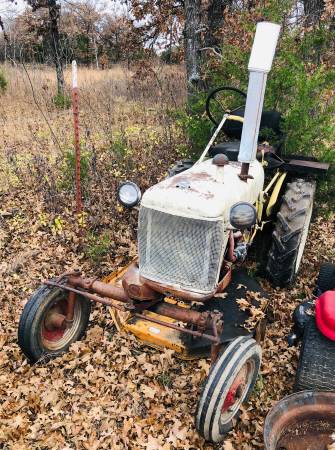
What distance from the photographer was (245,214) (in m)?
2.70

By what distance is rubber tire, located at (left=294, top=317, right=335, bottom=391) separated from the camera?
2844mm

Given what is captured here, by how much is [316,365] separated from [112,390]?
158 cm

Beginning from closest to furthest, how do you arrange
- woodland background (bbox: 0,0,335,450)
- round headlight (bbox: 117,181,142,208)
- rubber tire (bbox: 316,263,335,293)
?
woodland background (bbox: 0,0,335,450)
round headlight (bbox: 117,181,142,208)
rubber tire (bbox: 316,263,335,293)

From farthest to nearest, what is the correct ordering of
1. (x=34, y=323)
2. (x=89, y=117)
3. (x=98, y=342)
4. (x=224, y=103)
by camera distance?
(x=89, y=117) → (x=224, y=103) → (x=98, y=342) → (x=34, y=323)

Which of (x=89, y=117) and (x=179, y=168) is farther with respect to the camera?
(x=89, y=117)

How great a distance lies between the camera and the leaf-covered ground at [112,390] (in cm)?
295

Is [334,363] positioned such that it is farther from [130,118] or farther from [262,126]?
[130,118]

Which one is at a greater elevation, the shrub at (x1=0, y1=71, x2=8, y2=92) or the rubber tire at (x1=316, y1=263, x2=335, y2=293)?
the shrub at (x1=0, y1=71, x2=8, y2=92)

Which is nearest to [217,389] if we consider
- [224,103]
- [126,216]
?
[126,216]

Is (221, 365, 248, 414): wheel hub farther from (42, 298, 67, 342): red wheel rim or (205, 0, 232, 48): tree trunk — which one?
(205, 0, 232, 48): tree trunk

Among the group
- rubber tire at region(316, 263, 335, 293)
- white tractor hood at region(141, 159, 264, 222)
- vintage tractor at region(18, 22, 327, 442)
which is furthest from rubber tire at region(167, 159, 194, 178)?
rubber tire at region(316, 263, 335, 293)

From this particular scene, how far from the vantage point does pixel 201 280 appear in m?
3.02

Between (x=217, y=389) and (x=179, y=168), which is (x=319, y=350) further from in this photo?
(x=179, y=168)

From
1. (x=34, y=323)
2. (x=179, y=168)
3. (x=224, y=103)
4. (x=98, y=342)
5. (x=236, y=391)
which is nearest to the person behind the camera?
(x=236, y=391)
